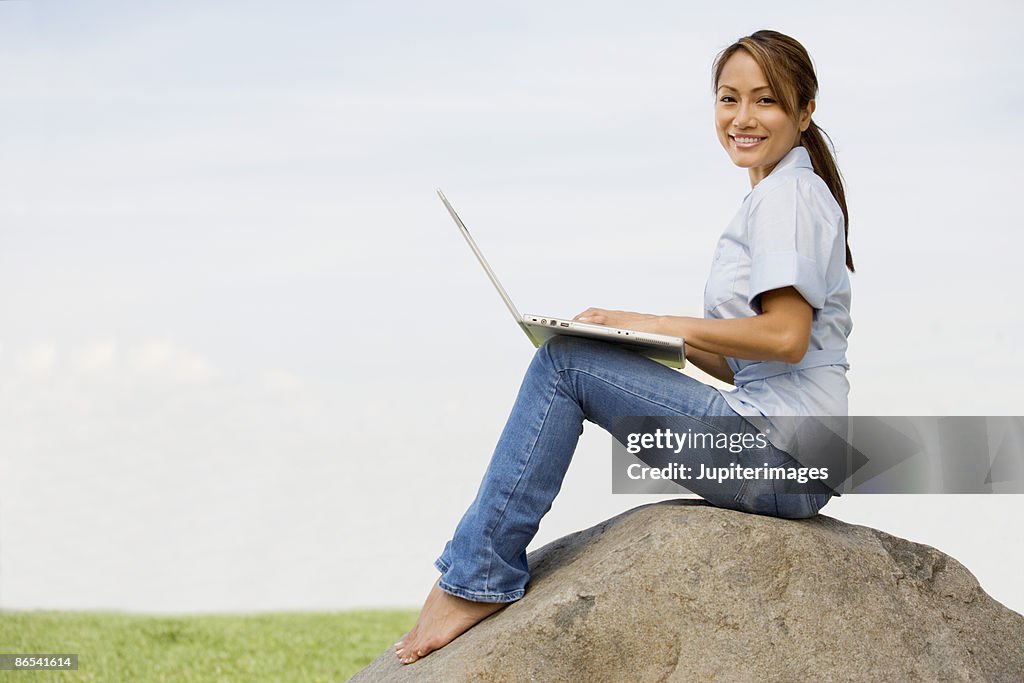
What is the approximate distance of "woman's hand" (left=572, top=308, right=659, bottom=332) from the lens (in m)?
2.90

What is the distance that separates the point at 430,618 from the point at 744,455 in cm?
104

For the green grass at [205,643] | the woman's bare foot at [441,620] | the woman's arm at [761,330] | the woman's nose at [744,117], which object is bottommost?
the green grass at [205,643]

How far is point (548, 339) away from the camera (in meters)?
3.08

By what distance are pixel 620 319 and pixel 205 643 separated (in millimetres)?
4715

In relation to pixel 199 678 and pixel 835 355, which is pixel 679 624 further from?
pixel 199 678

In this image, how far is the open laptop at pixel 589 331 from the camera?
286cm

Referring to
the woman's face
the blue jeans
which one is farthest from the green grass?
the woman's face

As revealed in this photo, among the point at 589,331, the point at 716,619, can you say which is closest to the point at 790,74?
the point at 589,331

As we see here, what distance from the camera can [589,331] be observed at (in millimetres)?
2891

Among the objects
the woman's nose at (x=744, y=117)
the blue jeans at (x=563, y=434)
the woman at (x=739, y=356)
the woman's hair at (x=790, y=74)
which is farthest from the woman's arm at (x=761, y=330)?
the woman's nose at (x=744, y=117)

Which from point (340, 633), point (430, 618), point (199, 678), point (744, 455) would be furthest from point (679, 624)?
point (340, 633)

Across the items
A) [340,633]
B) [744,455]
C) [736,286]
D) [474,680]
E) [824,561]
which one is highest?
[736,286]

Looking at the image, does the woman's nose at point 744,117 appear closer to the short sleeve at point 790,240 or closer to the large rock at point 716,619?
the short sleeve at point 790,240

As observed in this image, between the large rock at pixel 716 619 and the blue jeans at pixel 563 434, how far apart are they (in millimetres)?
97
